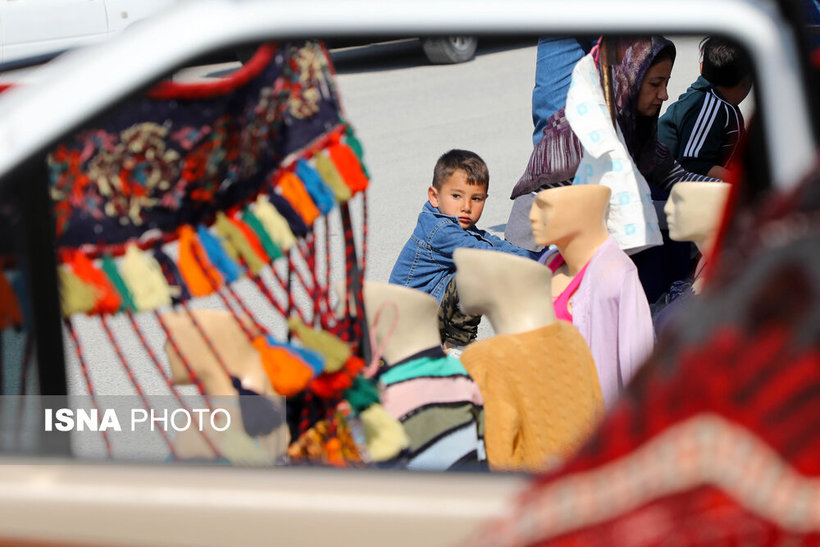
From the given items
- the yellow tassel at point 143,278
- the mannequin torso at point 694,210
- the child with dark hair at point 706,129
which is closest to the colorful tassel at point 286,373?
the yellow tassel at point 143,278

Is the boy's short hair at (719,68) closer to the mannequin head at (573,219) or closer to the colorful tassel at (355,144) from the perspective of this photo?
the mannequin head at (573,219)

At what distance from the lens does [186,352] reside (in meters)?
1.63

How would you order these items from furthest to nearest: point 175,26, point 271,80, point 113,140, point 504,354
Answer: point 504,354 < point 271,80 < point 113,140 < point 175,26

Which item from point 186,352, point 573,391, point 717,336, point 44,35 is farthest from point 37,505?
point 44,35

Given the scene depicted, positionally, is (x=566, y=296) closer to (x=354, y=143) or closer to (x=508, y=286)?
(x=508, y=286)

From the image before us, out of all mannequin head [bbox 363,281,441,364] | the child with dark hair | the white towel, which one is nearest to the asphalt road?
the child with dark hair

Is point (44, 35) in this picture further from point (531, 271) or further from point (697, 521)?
point (697, 521)

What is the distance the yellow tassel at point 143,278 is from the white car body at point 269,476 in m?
0.21

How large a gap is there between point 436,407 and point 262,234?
513 millimetres

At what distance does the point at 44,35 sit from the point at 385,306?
26.7ft

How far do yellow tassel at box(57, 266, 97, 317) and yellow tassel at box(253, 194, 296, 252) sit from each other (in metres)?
0.27

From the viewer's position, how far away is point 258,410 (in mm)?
1602

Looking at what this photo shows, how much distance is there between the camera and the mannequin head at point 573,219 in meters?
2.46

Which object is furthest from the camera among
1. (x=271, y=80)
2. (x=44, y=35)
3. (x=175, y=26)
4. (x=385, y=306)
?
(x=44, y=35)
